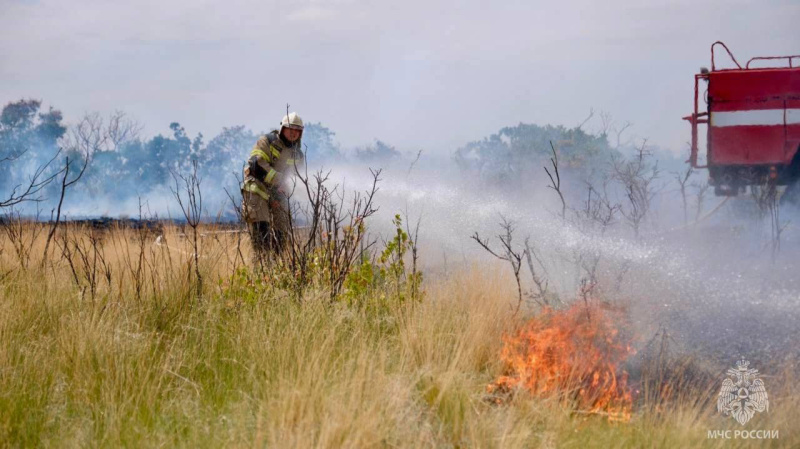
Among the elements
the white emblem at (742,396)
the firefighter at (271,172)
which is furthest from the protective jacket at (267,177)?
the white emblem at (742,396)

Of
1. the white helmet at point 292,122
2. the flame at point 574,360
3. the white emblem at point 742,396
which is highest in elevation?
the white helmet at point 292,122

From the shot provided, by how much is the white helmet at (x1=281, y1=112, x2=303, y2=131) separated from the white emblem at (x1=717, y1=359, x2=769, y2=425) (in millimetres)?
4614

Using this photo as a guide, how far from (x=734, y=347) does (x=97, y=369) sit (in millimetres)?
4264

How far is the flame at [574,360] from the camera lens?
4062mm

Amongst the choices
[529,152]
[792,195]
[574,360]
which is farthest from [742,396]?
[529,152]

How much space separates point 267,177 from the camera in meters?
7.12

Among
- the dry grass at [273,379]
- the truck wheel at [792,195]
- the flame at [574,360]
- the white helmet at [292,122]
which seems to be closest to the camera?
the dry grass at [273,379]

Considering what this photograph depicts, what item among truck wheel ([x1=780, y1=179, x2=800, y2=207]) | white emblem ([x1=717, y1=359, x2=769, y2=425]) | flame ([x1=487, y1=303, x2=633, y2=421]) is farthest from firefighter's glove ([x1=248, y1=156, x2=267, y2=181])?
truck wheel ([x1=780, y1=179, x2=800, y2=207])

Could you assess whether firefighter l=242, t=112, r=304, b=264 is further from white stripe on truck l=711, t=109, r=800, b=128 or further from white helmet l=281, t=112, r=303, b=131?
white stripe on truck l=711, t=109, r=800, b=128

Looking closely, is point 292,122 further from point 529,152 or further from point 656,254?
point 529,152

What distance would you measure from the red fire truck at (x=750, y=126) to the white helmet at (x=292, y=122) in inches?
229

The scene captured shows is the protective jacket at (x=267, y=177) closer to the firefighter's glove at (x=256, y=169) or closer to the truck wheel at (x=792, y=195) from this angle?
the firefighter's glove at (x=256, y=169)

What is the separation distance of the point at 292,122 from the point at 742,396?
4.82 m

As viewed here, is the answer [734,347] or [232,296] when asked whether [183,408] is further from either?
[734,347]
